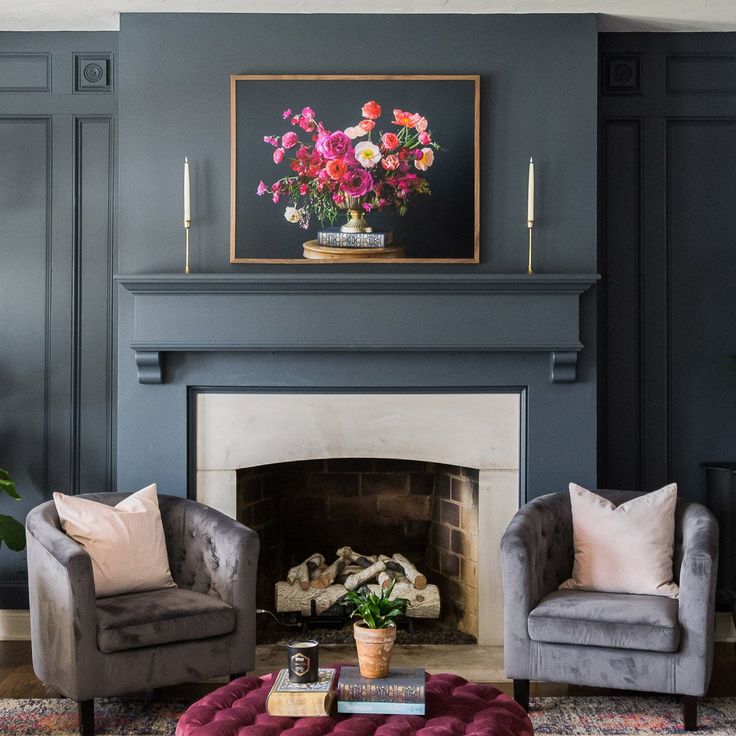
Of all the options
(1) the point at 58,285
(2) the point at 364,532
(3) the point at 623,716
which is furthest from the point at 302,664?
(1) the point at 58,285

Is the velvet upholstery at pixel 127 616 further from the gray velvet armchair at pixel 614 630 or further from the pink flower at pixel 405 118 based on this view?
the pink flower at pixel 405 118

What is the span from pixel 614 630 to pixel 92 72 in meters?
3.23

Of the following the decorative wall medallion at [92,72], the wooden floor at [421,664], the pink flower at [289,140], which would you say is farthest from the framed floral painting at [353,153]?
the wooden floor at [421,664]

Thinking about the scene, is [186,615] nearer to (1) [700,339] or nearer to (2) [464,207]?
(2) [464,207]

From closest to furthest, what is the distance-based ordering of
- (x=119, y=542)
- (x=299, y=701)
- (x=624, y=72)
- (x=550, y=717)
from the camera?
1. (x=299, y=701)
2. (x=550, y=717)
3. (x=119, y=542)
4. (x=624, y=72)

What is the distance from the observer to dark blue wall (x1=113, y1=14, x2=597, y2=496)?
157 inches

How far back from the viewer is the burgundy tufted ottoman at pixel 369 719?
229cm

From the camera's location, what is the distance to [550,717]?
331cm

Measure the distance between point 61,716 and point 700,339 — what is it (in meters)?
A: 3.06

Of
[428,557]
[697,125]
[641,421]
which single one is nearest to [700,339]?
[641,421]

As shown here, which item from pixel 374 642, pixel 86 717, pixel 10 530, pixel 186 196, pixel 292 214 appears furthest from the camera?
pixel 292 214

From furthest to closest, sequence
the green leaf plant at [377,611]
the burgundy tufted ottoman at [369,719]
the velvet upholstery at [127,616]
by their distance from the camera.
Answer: the velvet upholstery at [127,616] < the green leaf plant at [377,611] < the burgundy tufted ottoman at [369,719]

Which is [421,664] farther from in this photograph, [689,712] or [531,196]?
[531,196]

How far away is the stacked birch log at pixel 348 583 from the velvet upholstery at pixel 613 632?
896mm
